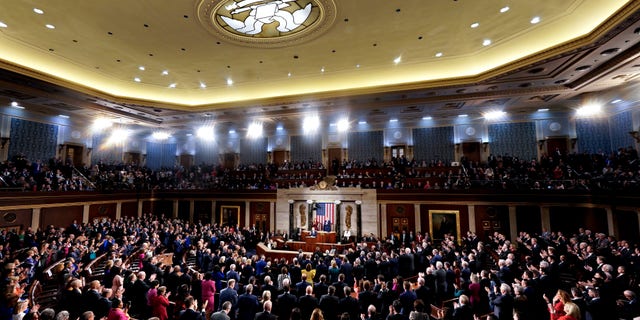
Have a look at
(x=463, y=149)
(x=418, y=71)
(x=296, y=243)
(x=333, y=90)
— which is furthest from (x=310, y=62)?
(x=463, y=149)

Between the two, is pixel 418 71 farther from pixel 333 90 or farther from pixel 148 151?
pixel 148 151

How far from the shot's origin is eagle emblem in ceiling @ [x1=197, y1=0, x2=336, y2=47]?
9.16 m

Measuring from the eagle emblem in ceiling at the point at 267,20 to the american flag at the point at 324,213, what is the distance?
9801mm

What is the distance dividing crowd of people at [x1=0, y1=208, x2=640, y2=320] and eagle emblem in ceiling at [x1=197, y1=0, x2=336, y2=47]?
7.70 m

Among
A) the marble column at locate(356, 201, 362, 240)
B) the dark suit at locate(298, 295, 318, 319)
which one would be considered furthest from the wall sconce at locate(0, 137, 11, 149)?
the dark suit at locate(298, 295, 318, 319)

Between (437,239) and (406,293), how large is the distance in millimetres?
11664

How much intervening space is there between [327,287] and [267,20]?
8707 millimetres

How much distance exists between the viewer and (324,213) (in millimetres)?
17891

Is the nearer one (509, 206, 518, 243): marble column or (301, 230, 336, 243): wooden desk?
(509, 206, 518, 243): marble column

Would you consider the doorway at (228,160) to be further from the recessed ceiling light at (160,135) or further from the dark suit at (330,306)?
the dark suit at (330,306)

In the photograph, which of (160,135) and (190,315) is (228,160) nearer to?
(160,135)

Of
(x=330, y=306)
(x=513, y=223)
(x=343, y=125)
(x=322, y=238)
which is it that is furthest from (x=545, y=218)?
(x=330, y=306)

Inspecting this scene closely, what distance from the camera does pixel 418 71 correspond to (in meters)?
13.6

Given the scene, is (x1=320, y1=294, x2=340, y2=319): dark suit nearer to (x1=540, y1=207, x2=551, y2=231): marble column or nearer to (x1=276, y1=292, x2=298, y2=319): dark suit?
(x1=276, y1=292, x2=298, y2=319): dark suit
